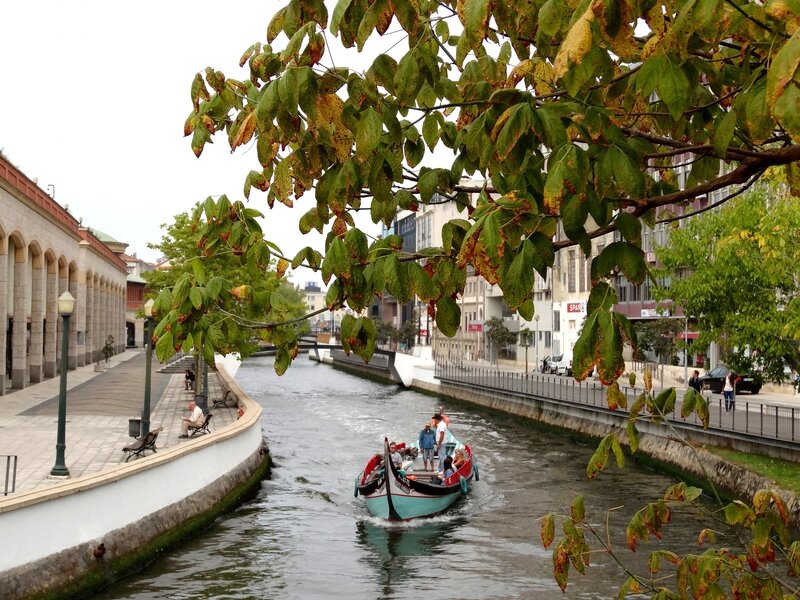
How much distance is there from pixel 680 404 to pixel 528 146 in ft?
123

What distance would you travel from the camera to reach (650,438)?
38.0 m

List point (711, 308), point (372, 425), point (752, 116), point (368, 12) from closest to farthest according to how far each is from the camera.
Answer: point (752, 116) → point (368, 12) → point (711, 308) → point (372, 425)

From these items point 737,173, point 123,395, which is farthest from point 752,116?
point 123,395

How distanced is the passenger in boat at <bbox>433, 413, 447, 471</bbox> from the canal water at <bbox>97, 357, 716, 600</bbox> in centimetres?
147

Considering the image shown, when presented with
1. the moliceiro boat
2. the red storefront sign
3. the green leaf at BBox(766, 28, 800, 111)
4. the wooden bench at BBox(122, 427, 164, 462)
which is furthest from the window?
the green leaf at BBox(766, 28, 800, 111)

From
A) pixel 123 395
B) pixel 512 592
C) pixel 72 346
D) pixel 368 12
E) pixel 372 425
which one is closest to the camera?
pixel 368 12

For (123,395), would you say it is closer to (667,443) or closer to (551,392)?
(551,392)

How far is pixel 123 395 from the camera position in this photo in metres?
47.4

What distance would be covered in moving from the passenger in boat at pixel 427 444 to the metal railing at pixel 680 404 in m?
5.61

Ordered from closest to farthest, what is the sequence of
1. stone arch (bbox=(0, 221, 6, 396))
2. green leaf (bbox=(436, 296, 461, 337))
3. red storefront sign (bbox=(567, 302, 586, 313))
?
green leaf (bbox=(436, 296, 461, 337)) → stone arch (bbox=(0, 221, 6, 396)) → red storefront sign (bbox=(567, 302, 586, 313))

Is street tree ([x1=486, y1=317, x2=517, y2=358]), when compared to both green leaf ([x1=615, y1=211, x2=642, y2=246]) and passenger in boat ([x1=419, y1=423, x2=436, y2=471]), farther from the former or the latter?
green leaf ([x1=615, y1=211, x2=642, y2=246])

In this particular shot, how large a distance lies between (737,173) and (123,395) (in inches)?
1790

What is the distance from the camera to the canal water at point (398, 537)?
19.7 meters

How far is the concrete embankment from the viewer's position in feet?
91.0
